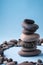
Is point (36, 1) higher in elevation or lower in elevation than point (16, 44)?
higher

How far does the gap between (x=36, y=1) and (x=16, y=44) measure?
0.65 meters

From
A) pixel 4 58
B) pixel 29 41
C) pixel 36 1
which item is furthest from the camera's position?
pixel 36 1

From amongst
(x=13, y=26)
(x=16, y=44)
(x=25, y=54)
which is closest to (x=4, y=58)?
(x=25, y=54)

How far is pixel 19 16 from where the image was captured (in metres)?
2.99

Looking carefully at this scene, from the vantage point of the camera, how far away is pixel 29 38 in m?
2.12

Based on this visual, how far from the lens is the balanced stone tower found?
2.11 m

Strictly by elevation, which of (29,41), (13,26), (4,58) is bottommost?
(4,58)

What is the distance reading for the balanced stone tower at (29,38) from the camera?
2105mm

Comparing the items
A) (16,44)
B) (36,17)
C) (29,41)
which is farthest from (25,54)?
(36,17)

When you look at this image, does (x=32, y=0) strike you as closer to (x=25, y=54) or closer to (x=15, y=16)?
(x=15, y=16)

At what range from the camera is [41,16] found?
2.97 m

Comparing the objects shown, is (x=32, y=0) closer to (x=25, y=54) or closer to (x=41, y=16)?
(x=41, y=16)

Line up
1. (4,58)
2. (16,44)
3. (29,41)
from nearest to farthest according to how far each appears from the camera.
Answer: (4,58), (29,41), (16,44)

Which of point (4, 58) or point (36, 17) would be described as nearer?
point (4, 58)
